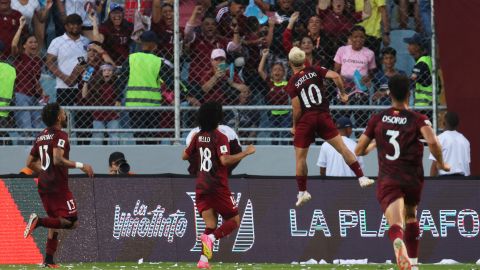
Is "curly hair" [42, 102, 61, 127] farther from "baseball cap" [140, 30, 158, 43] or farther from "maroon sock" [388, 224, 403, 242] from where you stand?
"maroon sock" [388, 224, 403, 242]

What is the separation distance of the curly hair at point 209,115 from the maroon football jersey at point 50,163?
1.86 meters

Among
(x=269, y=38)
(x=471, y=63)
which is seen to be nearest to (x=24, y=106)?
(x=269, y=38)

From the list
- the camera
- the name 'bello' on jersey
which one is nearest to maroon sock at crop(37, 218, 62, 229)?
the camera

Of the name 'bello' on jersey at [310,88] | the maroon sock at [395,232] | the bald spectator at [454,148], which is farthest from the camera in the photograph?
the bald spectator at [454,148]

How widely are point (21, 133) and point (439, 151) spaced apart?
29.0ft

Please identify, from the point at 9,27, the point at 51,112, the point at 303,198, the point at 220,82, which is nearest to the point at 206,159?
the point at 303,198

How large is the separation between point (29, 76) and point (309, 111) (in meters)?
5.49

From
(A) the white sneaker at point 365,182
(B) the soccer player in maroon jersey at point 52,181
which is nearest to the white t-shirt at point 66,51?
(B) the soccer player in maroon jersey at point 52,181

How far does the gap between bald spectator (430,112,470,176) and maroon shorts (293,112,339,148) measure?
7.65 ft

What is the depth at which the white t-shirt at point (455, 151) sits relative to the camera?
1686 centimetres

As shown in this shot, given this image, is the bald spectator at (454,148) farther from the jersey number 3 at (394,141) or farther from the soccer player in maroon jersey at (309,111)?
the jersey number 3 at (394,141)

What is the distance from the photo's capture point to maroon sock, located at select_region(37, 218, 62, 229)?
14945mm

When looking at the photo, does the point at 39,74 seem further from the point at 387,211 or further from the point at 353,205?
the point at 387,211

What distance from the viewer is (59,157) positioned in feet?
48.7
